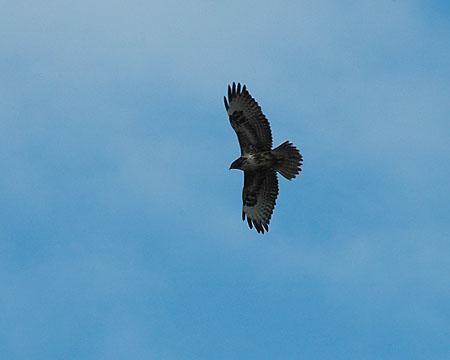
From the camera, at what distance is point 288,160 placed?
806 inches

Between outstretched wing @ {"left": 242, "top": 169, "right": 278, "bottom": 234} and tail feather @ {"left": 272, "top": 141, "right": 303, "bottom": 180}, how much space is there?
0.57 meters

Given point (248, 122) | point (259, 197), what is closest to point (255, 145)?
point (248, 122)

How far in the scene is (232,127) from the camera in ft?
68.2

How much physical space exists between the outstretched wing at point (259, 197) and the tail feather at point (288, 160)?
57 cm

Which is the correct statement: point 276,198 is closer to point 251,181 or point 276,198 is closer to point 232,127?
point 251,181

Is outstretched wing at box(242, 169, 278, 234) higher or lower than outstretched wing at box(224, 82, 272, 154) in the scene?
lower

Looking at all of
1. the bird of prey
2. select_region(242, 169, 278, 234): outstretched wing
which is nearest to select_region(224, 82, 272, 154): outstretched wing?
the bird of prey

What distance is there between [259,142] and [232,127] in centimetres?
88

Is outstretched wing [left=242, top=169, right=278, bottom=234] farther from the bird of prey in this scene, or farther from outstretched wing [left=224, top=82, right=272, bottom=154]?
outstretched wing [left=224, top=82, right=272, bottom=154]

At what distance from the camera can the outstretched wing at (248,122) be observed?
20.5 m

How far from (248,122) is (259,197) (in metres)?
2.46

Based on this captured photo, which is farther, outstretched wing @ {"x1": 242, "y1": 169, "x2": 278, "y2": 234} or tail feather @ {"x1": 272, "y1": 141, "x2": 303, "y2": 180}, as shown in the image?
outstretched wing @ {"x1": 242, "y1": 169, "x2": 278, "y2": 234}

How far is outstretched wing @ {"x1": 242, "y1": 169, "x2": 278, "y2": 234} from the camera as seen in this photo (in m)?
21.5

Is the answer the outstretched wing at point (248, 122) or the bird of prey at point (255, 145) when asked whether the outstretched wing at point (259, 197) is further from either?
the outstretched wing at point (248, 122)
